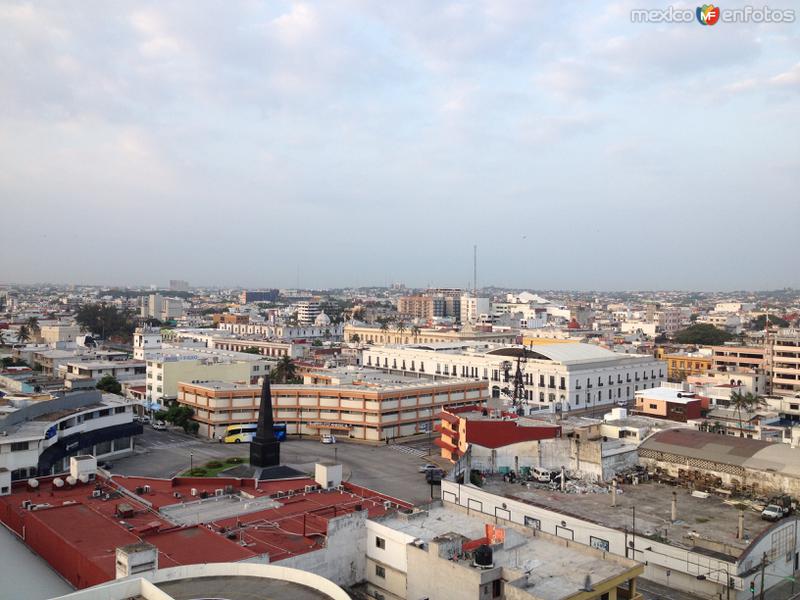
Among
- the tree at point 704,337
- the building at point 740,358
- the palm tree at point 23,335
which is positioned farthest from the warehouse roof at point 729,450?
the palm tree at point 23,335

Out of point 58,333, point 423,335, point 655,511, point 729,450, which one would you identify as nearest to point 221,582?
point 655,511

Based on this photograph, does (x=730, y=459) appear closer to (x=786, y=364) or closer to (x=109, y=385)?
(x=786, y=364)

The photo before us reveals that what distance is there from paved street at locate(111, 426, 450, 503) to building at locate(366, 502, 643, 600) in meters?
12.0

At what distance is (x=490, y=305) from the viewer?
19338 cm

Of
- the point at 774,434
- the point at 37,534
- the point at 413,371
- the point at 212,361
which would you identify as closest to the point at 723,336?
the point at 413,371

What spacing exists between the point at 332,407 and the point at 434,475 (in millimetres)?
15419

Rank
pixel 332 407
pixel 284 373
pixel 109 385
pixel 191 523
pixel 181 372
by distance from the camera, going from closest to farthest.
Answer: pixel 191 523, pixel 332 407, pixel 181 372, pixel 109 385, pixel 284 373

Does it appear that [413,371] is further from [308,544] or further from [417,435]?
[308,544]

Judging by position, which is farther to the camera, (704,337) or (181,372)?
(704,337)

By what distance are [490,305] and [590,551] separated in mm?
173089

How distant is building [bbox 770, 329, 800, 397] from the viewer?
6886cm

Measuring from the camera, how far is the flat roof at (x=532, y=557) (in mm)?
19156

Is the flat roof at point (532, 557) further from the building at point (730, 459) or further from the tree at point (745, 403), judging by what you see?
the tree at point (745, 403)

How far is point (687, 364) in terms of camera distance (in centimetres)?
8619
